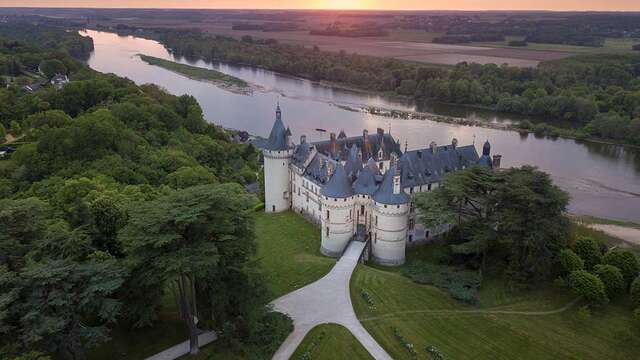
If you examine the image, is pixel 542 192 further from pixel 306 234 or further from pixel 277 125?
pixel 277 125

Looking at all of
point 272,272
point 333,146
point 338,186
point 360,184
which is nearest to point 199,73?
point 333,146

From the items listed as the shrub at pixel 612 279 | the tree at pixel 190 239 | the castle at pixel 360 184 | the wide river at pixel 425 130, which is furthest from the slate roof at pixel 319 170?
the wide river at pixel 425 130

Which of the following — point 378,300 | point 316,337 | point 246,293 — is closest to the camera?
point 246,293

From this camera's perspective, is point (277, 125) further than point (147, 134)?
No

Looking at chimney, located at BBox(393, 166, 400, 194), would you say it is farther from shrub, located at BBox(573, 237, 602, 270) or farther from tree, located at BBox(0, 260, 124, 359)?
tree, located at BBox(0, 260, 124, 359)

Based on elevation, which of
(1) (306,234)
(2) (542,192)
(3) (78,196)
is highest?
(2) (542,192)

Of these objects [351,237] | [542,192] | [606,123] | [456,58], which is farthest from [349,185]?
[456,58]
